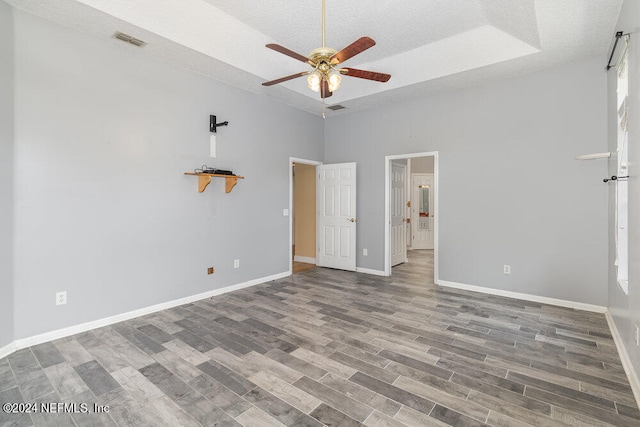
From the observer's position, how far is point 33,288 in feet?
9.49

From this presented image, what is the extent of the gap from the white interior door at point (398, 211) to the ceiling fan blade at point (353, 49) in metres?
3.60

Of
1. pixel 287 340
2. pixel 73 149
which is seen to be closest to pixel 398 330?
pixel 287 340

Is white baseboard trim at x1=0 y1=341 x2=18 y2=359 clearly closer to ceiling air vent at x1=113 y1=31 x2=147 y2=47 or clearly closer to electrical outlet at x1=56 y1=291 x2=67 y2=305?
electrical outlet at x1=56 y1=291 x2=67 y2=305

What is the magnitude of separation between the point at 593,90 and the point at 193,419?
17.5 feet

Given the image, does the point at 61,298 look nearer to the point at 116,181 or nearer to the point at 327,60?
the point at 116,181

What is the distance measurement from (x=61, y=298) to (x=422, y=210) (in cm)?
839

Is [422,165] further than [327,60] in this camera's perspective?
Yes

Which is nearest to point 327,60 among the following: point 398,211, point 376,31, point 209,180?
point 376,31

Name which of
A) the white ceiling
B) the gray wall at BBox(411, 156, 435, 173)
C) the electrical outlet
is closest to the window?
the white ceiling

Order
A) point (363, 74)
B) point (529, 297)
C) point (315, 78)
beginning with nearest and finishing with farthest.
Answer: point (315, 78)
point (363, 74)
point (529, 297)

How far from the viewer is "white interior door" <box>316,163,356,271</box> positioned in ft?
19.5

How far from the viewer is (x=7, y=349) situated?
2.69 metres

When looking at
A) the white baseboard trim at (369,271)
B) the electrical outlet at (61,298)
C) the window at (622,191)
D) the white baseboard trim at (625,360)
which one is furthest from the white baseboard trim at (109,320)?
the window at (622,191)

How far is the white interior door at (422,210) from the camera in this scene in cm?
889
